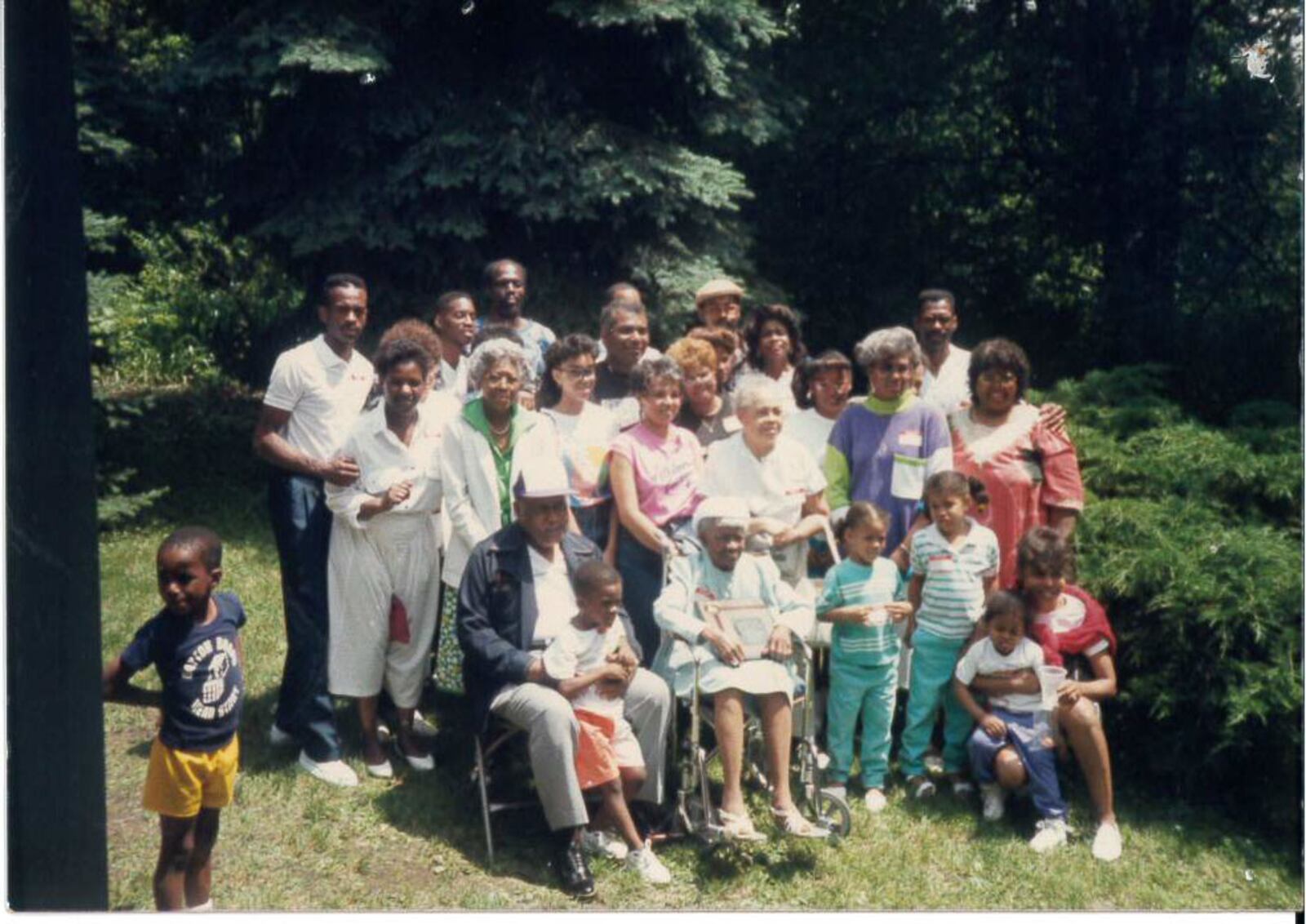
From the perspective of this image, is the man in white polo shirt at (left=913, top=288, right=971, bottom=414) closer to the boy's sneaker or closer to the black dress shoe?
the boy's sneaker

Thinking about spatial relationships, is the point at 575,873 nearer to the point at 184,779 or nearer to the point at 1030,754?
the point at 184,779

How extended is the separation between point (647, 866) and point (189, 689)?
5.14ft

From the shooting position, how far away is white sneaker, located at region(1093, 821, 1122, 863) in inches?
177

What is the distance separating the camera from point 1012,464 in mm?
4910

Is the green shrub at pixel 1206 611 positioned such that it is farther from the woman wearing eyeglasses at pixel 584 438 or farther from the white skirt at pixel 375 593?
the white skirt at pixel 375 593

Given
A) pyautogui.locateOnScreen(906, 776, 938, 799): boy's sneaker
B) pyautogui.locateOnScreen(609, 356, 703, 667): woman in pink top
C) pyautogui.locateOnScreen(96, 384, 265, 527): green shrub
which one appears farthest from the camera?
pyautogui.locateOnScreen(96, 384, 265, 527): green shrub

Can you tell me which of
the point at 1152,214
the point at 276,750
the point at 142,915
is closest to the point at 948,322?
the point at 276,750

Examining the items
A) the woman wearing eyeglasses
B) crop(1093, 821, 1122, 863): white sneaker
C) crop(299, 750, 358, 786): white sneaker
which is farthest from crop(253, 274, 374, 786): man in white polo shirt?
crop(1093, 821, 1122, 863): white sneaker

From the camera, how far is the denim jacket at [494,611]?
14.0ft

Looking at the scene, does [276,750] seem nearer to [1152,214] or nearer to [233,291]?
[233,291]

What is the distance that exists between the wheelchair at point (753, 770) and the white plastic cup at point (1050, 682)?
808 mm

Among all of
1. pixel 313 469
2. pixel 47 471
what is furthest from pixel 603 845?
pixel 47 471

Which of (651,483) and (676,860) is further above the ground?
(651,483)

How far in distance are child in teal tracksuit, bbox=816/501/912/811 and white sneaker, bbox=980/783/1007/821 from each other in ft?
1.19
